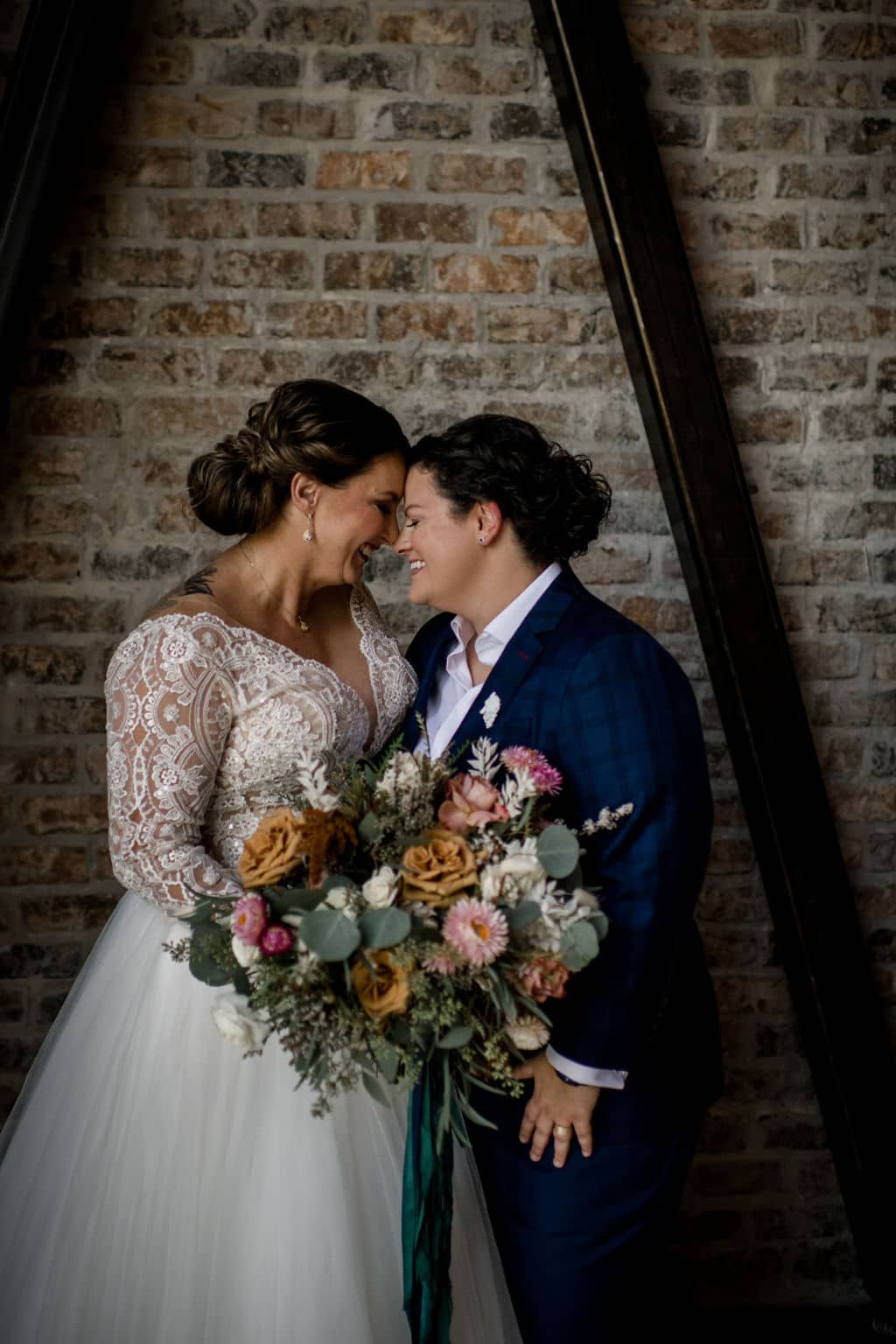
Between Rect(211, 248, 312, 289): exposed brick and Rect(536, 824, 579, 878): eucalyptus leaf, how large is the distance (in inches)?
64.6

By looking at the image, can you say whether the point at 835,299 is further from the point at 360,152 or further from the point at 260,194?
the point at 260,194

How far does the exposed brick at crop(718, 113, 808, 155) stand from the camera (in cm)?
265

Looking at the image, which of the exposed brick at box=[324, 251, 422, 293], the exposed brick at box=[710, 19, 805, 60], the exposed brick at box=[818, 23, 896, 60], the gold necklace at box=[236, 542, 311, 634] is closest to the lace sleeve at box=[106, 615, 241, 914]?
the gold necklace at box=[236, 542, 311, 634]

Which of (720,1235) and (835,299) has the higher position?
(835,299)

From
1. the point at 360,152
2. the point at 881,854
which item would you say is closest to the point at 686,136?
the point at 360,152

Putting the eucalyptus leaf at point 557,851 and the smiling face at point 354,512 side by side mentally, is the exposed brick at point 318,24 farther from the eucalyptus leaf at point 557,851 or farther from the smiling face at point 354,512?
the eucalyptus leaf at point 557,851

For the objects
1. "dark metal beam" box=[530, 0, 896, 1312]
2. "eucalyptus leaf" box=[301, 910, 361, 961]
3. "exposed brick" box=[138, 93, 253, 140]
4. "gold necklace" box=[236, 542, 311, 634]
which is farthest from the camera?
"exposed brick" box=[138, 93, 253, 140]

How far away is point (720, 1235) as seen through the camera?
279 cm

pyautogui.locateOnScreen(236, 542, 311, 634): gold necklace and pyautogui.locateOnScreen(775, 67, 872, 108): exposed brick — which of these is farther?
pyautogui.locateOnScreen(775, 67, 872, 108): exposed brick

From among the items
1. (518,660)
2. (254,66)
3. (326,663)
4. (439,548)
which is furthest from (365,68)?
(518,660)

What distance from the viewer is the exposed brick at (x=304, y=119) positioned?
254cm

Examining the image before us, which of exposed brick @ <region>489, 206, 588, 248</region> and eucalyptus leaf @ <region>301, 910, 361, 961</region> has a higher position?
exposed brick @ <region>489, 206, 588, 248</region>

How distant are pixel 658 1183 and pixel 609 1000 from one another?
371mm

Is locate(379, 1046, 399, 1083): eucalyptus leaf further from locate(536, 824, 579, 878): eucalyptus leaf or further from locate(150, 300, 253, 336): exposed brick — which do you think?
locate(150, 300, 253, 336): exposed brick
